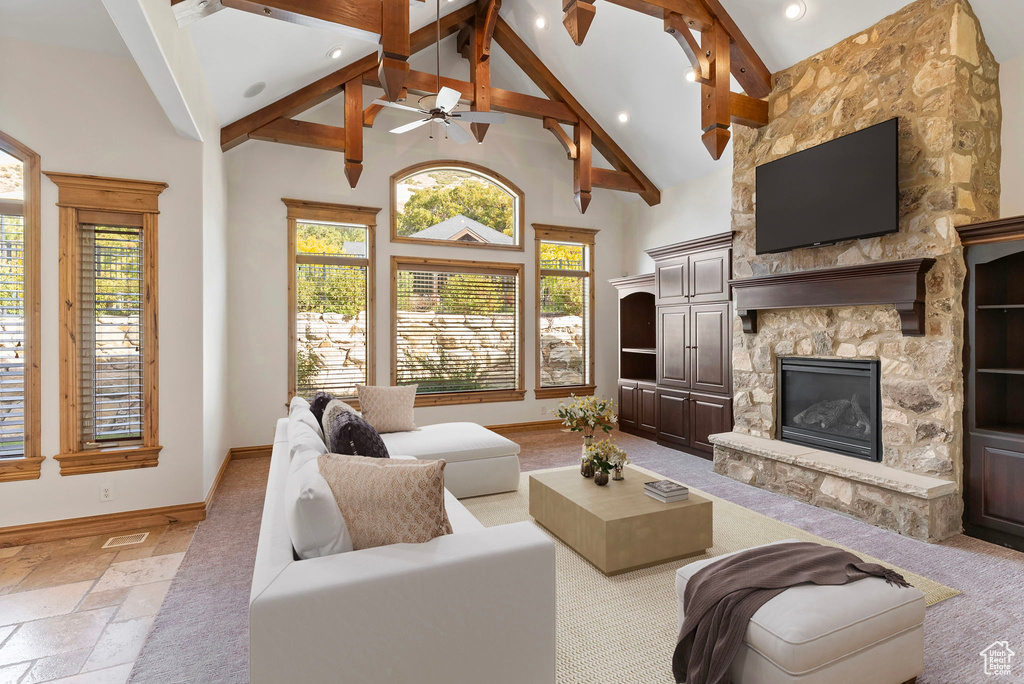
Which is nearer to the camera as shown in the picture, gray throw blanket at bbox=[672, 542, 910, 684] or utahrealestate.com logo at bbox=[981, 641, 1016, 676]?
gray throw blanket at bbox=[672, 542, 910, 684]

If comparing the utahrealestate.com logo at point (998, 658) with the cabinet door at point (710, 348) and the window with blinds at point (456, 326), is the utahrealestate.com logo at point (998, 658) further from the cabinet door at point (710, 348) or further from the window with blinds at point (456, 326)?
the window with blinds at point (456, 326)

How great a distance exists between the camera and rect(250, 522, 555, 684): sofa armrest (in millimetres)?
1443

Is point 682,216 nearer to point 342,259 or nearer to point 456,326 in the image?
point 456,326

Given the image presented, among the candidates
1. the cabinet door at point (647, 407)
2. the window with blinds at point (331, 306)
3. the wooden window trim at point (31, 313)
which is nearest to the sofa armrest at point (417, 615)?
the wooden window trim at point (31, 313)

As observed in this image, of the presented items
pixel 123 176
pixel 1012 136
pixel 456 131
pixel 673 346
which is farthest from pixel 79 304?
pixel 1012 136

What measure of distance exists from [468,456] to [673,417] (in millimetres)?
2891

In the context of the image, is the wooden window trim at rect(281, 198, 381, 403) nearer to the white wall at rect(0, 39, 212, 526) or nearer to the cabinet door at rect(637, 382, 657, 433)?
the white wall at rect(0, 39, 212, 526)

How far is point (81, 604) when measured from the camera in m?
2.62

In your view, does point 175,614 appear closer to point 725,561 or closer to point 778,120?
point 725,561

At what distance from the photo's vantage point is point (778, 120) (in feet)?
15.1

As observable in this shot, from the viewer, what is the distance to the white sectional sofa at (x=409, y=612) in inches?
56.9

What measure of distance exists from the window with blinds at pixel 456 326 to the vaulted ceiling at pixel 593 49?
1.88 m

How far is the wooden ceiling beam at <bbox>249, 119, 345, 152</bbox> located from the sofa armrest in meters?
4.51

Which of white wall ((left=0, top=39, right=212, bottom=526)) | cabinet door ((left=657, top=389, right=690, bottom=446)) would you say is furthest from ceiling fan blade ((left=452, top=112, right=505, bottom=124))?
cabinet door ((left=657, top=389, right=690, bottom=446))
